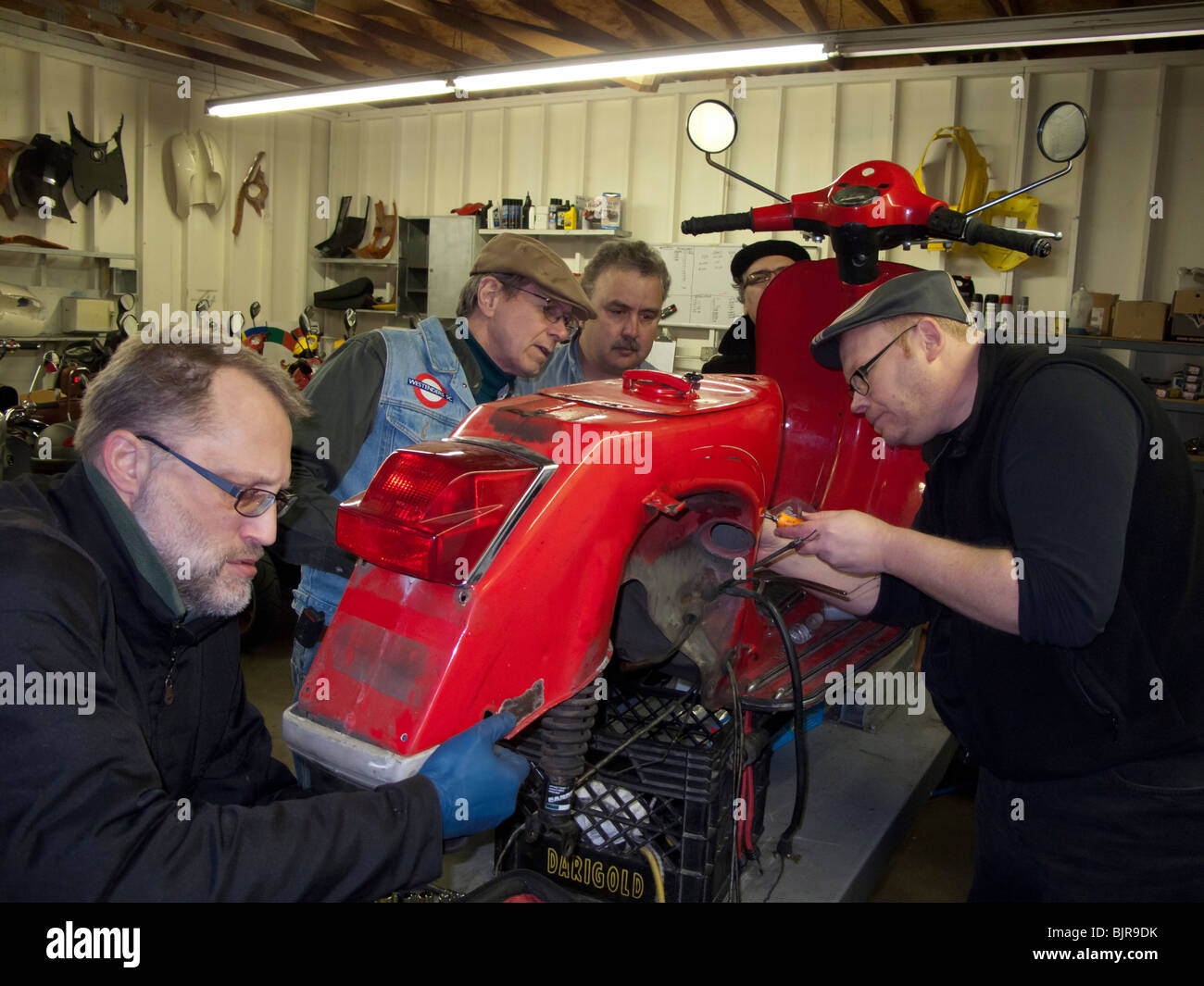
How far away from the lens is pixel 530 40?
777 centimetres

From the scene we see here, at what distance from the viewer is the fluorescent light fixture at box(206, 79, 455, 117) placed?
6.62 metres

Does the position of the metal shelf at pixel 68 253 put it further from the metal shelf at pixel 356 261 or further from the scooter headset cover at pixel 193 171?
the metal shelf at pixel 356 261


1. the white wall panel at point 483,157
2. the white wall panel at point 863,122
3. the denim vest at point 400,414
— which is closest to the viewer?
the denim vest at point 400,414

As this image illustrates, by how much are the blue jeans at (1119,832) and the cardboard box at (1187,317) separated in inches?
211

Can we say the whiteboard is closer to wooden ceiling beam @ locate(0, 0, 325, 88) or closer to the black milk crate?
wooden ceiling beam @ locate(0, 0, 325, 88)

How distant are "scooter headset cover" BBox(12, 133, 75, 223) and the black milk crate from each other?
8.35 metres

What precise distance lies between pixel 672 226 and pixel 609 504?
7663 mm

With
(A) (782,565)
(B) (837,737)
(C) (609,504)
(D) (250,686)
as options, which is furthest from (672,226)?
(C) (609,504)

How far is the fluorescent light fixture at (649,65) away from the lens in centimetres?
521

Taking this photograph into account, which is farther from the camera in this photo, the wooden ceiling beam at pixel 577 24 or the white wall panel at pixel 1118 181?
the wooden ceiling beam at pixel 577 24

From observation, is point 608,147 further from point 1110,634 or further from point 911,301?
point 1110,634

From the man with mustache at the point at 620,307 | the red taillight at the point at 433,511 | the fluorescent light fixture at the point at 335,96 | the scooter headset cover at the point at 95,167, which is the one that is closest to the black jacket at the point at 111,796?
the red taillight at the point at 433,511

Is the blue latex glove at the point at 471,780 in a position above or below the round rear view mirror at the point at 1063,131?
below

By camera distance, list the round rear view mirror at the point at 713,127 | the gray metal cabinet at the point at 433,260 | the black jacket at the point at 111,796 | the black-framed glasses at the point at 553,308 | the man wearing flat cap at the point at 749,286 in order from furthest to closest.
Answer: the gray metal cabinet at the point at 433,260 → the man wearing flat cap at the point at 749,286 → the round rear view mirror at the point at 713,127 → the black-framed glasses at the point at 553,308 → the black jacket at the point at 111,796
